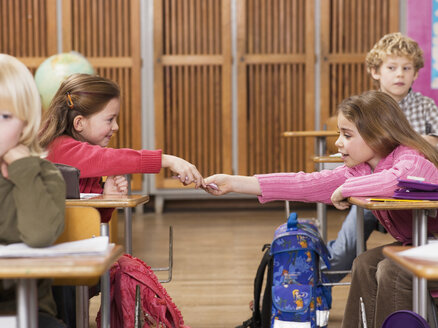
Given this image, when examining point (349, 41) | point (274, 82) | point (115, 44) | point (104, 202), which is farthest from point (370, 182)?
point (115, 44)

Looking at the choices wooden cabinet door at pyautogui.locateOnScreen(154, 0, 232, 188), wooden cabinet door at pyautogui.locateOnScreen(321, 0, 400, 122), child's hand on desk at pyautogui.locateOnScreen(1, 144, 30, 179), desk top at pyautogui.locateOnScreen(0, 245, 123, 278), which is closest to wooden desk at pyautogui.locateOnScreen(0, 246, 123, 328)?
desk top at pyautogui.locateOnScreen(0, 245, 123, 278)

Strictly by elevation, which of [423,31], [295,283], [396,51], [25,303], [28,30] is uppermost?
[28,30]

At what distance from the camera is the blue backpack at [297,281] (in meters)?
2.16

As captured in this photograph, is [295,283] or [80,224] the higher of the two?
[80,224]

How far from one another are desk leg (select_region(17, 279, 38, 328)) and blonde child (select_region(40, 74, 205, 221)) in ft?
3.50

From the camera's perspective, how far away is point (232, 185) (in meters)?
2.22

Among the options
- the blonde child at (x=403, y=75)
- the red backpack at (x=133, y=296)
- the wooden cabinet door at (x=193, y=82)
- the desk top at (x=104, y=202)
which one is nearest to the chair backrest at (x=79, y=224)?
the desk top at (x=104, y=202)

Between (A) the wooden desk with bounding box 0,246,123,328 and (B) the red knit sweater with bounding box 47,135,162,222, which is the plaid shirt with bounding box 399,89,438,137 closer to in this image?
(B) the red knit sweater with bounding box 47,135,162,222

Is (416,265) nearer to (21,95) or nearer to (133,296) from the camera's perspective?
(21,95)

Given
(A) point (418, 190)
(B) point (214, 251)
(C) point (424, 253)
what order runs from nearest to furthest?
(C) point (424, 253)
(A) point (418, 190)
(B) point (214, 251)

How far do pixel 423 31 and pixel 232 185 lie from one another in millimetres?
3111

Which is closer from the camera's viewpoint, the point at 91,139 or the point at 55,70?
the point at 91,139

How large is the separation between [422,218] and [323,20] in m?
4.31

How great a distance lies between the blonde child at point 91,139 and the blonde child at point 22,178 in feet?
2.77
